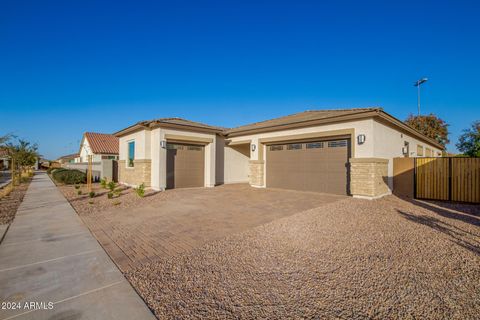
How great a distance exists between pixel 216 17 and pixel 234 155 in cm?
850

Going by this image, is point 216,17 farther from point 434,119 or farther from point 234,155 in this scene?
point 434,119

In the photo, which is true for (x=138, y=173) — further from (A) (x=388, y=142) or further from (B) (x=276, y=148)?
(A) (x=388, y=142)

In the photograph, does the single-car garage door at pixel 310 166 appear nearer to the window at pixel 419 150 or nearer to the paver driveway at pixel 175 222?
the paver driveway at pixel 175 222

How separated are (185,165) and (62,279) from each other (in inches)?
395

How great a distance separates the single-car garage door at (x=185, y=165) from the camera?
12.6 m

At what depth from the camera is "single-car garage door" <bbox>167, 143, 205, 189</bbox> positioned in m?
12.6

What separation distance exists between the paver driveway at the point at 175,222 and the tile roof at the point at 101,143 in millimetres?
20950

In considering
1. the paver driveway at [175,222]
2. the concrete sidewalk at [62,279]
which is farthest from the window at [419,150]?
the concrete sidewalk at [62,279]

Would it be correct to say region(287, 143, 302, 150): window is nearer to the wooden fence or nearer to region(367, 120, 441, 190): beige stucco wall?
region(367, 120, 441, 190): beige stucco wall

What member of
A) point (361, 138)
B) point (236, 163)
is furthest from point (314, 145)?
point (236, 163)

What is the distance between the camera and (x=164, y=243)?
4617 millimetres

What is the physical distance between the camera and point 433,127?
87.1 ft

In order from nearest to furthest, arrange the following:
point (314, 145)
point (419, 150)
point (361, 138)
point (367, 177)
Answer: point (367, 177), point (361, 138), point (314, 145), point (419, 150)

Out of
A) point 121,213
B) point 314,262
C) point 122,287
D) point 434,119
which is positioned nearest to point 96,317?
point 122,287
